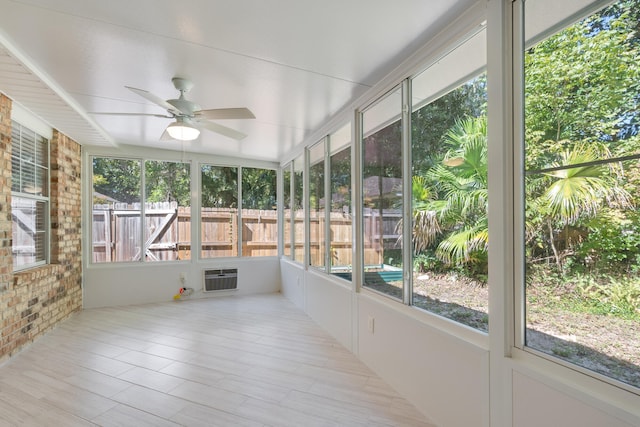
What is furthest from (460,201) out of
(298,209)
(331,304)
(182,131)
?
(298,209)

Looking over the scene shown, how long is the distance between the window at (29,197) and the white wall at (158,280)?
42.1 inches

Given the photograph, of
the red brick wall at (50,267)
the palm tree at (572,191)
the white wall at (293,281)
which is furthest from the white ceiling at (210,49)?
the white wall at (293,281)

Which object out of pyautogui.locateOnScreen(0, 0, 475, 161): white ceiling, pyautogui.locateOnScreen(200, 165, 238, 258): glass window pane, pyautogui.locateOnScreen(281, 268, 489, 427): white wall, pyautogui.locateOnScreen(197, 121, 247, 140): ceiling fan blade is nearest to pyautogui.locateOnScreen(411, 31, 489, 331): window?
pyautogui.locateOnScreen(281, 268, 489, 427): white wall

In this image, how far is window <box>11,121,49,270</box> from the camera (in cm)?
340

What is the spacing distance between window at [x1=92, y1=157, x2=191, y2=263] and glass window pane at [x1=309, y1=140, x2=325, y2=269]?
7.73 feet

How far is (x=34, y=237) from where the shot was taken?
12.5 ft

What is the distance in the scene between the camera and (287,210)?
5961 millimetres

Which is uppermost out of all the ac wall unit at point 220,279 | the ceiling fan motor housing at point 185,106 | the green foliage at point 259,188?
the ceiling fan motor housing at point 185,106

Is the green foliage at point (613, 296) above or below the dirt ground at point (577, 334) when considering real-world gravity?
above

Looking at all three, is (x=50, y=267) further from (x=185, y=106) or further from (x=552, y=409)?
(x=552, y=409)

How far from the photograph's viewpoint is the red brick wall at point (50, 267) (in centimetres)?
298

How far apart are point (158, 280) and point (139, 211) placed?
46.9 inches

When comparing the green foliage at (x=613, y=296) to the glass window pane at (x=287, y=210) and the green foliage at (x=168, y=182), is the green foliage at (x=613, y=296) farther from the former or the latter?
the green foliage at (x=168, y=182)

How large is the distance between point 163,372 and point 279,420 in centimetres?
128
